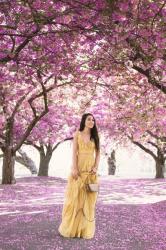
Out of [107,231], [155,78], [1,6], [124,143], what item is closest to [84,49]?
[155,78]

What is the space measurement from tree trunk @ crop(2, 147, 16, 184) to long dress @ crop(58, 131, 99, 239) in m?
16.9

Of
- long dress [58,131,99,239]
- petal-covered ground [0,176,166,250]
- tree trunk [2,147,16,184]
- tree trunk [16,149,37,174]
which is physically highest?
tree trunk [16,149,37,174]

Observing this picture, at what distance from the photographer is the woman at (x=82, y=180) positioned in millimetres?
11453

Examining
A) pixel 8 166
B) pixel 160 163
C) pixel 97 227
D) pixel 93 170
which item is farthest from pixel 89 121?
pixel 160 163

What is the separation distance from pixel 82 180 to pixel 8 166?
677 inches

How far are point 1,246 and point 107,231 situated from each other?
3.43m

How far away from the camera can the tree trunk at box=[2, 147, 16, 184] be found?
92.6ft

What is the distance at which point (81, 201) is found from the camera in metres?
11.6

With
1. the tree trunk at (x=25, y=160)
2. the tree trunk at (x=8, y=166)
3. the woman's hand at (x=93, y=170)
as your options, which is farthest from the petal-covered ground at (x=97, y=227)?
the tree trunk at (x=25, y=160)

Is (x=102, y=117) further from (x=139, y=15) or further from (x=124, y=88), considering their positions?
(x=139, y=15)

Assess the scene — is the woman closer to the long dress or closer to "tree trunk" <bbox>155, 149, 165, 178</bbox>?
the long dress

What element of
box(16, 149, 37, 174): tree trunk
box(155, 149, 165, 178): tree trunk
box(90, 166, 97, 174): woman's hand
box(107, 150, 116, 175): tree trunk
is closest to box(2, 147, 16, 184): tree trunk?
box(16, 149, 37, 174): tree trunk

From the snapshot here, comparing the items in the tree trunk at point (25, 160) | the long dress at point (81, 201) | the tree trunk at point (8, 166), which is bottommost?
the long dress at point (81, 201)

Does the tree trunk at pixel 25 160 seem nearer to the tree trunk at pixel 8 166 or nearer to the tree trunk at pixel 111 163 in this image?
the tree trunk at pixel 111 163
